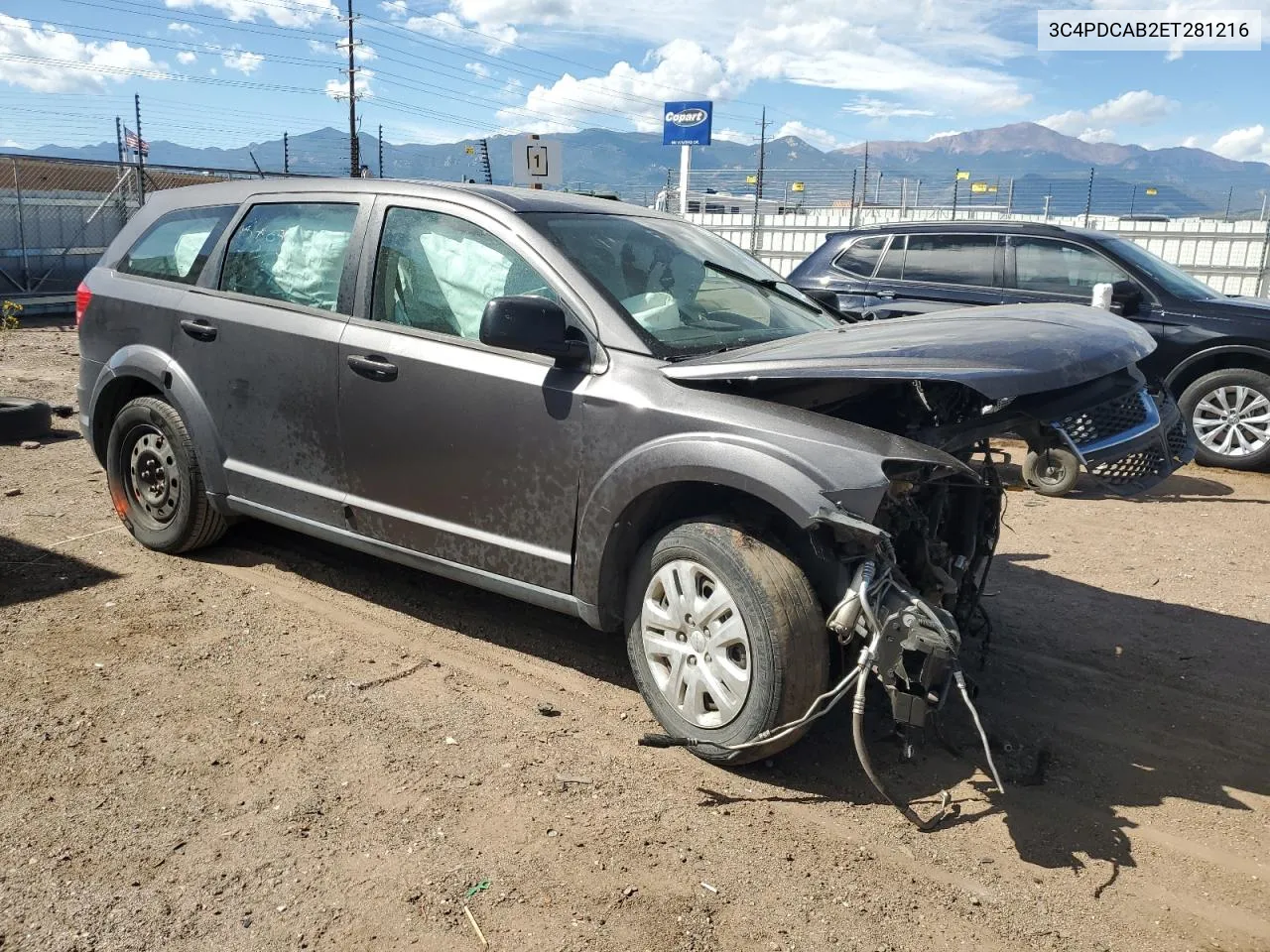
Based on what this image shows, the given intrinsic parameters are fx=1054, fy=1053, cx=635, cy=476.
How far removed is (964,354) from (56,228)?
18.6m

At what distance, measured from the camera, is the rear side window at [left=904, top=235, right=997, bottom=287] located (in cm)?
927

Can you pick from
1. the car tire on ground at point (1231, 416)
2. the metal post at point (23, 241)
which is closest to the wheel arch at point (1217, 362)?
the car tire on ground at point (1231, 416)

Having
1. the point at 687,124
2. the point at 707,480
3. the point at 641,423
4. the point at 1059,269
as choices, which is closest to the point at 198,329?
the point at 641,423

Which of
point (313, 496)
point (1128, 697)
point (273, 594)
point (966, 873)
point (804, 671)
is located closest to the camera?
point (966, 873)

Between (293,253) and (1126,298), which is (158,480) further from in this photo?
(1126,298)

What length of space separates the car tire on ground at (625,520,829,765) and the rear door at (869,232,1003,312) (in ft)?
21.0

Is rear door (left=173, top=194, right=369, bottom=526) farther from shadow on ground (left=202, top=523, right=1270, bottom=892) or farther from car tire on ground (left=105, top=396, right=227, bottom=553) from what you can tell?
shadow on ground (left=202, top=523, right=1270, bottom=892)

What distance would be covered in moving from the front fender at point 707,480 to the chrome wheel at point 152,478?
2504 mm

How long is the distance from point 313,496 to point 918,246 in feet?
22.0

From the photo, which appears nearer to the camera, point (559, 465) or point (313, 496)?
point (559, 465)

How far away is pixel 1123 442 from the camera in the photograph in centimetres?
367

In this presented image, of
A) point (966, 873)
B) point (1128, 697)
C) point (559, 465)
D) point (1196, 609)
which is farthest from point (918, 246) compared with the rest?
point (966, 873)

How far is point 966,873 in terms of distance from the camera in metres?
3.00

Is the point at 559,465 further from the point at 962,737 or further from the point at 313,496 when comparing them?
the point at 962,737
